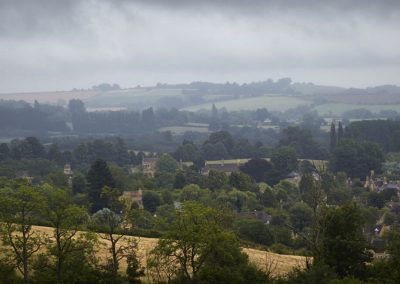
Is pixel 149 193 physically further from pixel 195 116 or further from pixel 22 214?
pixel 195 116

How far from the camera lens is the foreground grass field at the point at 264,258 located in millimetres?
27406

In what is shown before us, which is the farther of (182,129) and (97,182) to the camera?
(182,129)

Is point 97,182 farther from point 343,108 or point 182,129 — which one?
point 343,108

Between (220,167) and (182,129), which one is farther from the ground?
(220,167)

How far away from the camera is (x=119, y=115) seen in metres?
170

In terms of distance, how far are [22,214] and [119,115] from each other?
149 m

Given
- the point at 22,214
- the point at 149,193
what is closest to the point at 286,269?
the point at 22,214

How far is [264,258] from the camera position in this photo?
98.8ft

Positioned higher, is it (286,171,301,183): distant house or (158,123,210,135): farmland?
(286,171,301,183): distant house

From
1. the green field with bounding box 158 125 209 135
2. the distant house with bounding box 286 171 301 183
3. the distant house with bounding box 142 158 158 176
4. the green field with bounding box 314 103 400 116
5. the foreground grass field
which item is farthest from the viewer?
the green field with bounding box 314 103 400 116

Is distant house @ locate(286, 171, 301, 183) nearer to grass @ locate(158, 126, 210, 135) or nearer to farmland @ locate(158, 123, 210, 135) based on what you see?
grass @ locate(158, 126, 210, 135)

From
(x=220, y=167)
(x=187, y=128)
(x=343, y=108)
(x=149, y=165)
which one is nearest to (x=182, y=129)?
(x=187, y=128)

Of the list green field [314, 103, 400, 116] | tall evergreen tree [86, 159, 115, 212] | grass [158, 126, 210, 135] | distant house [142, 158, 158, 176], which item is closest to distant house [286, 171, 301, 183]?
distant house [142, 158, 158, 176]

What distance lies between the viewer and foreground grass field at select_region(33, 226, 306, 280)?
1079 inches
